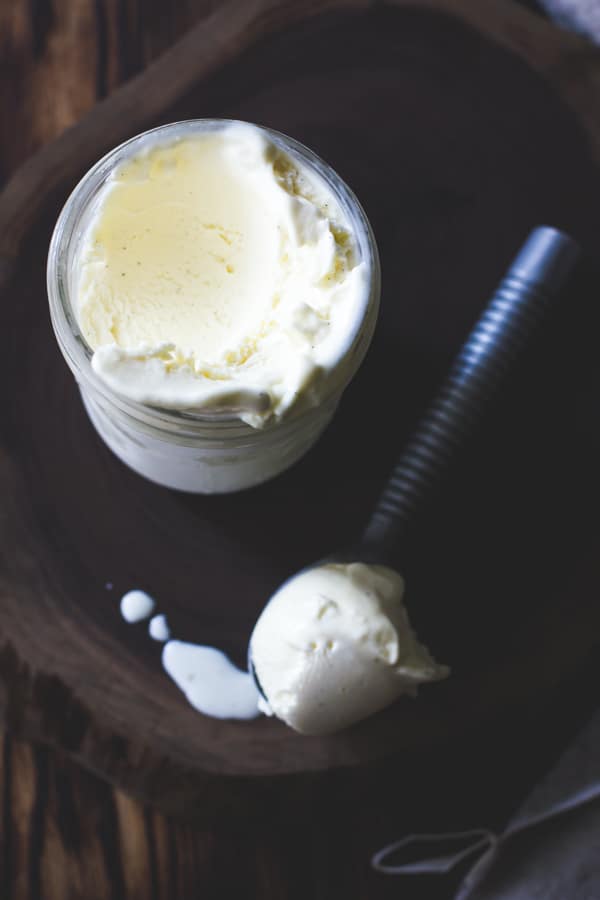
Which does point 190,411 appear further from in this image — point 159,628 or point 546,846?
point 546,846

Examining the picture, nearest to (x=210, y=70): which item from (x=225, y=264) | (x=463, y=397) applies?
(x=225, y=264)

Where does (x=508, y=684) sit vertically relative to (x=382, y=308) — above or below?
below

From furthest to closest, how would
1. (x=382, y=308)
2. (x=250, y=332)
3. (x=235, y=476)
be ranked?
(x=382, y=308)
(x=235, y=476)
(x=250, y=332)

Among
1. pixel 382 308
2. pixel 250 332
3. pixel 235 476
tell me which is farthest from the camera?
pixel 382 308

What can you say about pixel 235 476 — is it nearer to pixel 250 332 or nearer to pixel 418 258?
pixel 250 332

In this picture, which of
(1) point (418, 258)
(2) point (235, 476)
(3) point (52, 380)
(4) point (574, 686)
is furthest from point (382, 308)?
(4) point (574, 686)

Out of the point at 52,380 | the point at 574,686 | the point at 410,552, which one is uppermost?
the point at 52,380
